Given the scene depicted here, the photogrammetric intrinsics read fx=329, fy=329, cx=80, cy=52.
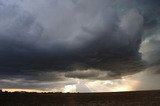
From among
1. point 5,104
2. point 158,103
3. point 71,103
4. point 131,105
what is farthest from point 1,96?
point 158,103

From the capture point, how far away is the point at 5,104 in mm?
60844

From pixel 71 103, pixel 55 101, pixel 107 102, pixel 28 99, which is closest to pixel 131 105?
pixel 107 102

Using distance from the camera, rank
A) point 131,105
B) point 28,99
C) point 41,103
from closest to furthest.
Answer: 1. point 131,105
2. point 41,103
3. point 28,99

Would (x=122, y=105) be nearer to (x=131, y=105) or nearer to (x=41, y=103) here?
(x=131, y=105)

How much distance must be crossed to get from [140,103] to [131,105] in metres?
2.25

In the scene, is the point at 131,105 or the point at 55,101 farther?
the point at 55,101

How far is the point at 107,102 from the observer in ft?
206

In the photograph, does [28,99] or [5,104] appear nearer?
[5,104]

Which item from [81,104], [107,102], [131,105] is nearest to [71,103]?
[81,104]

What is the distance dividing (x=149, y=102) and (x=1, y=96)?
31.1 metres

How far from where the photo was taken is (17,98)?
68.1 meters

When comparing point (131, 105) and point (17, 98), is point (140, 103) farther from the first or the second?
point (17, 98)

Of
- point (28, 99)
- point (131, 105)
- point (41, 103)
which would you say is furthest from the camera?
point (28, 99)

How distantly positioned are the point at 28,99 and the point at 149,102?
79.3ft
